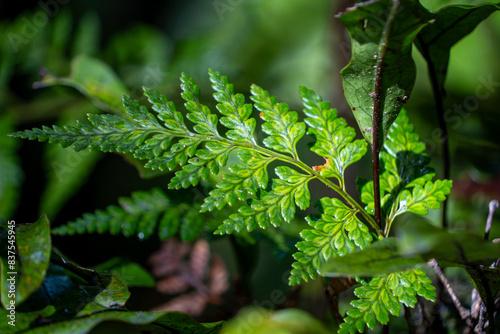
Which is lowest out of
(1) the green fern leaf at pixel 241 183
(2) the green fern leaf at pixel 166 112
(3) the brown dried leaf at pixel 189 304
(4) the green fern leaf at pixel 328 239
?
(3) the brown dried leaf at pixel 189 304

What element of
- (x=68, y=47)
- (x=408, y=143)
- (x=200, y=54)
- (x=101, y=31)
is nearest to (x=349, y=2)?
(x=200, y=54)

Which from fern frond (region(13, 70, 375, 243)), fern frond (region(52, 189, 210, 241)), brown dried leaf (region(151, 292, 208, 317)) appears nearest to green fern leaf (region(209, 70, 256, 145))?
fern frond (region(13, 70, 375, 243))

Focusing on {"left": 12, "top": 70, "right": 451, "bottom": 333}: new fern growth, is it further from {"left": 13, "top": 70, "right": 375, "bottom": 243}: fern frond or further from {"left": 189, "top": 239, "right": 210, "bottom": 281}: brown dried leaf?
{"left": 189, "top": 239, "right": 210, "bottom": 281}: brown dried leaf

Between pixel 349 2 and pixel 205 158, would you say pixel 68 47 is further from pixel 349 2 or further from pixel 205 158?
pixel 205 158

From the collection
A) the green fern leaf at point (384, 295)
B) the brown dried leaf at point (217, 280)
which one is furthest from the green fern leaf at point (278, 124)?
the brown dried leaf at point (217, 280)

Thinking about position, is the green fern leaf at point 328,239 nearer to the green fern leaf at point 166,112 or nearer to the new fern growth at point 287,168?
the new fern growth at point 287,168
